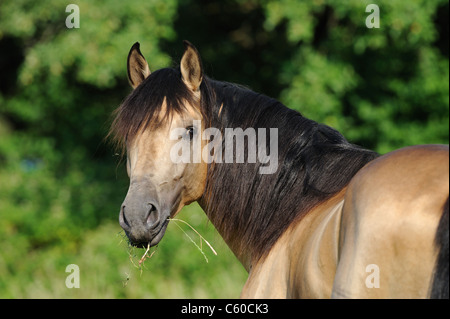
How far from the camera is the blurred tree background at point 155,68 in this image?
8.31 meters

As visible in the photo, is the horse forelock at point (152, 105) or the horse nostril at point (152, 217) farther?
the horse forelock at point (152, 105)

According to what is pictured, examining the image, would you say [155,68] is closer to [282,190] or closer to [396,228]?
[282,190]

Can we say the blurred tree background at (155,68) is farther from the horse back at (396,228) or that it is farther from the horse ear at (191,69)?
the horse back at (396,228)

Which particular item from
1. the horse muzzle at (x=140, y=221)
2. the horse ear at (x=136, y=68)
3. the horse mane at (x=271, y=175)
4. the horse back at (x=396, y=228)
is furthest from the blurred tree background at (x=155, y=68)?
the horse back at (x=396, y=228)

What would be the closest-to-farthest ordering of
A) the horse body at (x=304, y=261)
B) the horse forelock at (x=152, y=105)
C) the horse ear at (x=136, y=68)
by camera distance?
the horse body at (x=304, y=261), the horse forelock at (x=152, y=105), the horse ear at (x=136, y=68)

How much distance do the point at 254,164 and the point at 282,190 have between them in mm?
210

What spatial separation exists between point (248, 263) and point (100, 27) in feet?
19.9

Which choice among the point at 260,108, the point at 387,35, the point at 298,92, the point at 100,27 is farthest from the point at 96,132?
the point at 260,108

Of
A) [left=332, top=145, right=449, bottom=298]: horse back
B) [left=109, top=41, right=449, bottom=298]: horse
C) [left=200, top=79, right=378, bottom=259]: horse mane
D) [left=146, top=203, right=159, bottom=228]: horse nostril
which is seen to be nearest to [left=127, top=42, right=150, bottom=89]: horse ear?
[left=109, top=41, right=449, bottom=298]: horse

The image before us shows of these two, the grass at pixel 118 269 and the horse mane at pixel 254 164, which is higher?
the horse mane at pixel 254 164
